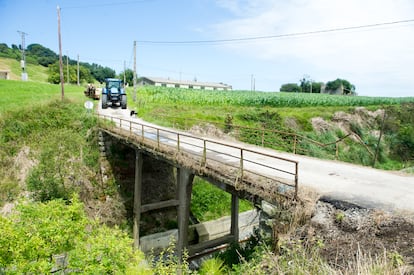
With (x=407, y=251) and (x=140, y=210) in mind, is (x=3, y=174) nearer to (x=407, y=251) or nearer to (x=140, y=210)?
(x=140, y=210)

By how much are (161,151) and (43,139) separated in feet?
40.3

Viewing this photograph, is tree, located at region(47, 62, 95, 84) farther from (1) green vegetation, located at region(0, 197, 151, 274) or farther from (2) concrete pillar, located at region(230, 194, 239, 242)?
Result: (1) green vegetation, located at region(0, 197, 151, 274)

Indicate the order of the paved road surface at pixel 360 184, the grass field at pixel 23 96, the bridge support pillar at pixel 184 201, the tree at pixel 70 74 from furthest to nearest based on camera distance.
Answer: the tree at pixel 70 74, the grass field at pixel 23 96, the bridge support pillar at pixel 184 201, the paved road surface at pixel 360 184

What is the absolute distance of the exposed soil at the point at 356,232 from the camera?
4180 millimetres

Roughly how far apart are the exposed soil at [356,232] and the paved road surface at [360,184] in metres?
0.46

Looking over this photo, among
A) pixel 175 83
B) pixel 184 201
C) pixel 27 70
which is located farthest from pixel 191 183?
pixel 27 70

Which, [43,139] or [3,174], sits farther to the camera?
[43,139]

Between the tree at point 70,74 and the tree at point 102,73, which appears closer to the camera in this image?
the tree at point 70,74

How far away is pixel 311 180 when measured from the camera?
721 cm

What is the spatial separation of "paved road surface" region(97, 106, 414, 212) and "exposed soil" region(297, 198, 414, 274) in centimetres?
46

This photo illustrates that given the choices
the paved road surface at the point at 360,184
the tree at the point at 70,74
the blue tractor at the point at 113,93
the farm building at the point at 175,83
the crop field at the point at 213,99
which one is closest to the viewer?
the paved road surface at the point at 360,184

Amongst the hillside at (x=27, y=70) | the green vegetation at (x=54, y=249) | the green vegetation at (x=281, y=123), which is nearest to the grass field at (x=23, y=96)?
the green vegetation at (x=281, y=123)

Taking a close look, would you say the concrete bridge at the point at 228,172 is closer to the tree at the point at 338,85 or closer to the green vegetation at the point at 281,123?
the green vegetation at the point at 281,123

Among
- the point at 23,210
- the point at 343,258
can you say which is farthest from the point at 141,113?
the point at 343,258
